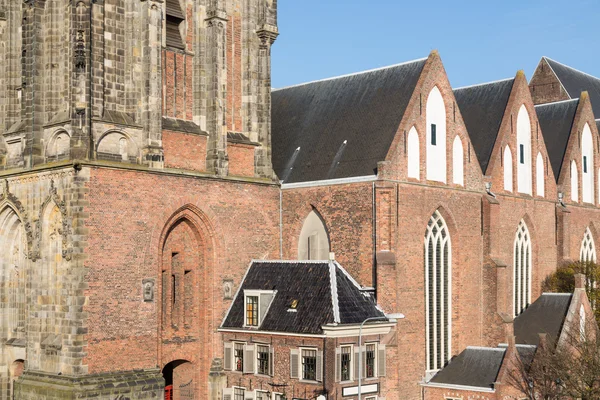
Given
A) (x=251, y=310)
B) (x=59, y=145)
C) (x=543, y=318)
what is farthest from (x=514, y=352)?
(x=59, y=145)

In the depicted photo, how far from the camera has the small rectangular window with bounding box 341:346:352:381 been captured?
128 feet

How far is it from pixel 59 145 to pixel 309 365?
15312 mm

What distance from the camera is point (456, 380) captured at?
44.0 m

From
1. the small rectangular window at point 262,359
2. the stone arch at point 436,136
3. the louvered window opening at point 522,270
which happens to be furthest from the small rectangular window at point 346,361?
the louvered window opening at point 522,270

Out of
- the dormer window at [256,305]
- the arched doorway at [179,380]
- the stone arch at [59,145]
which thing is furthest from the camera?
the arched doorway at [179,380]

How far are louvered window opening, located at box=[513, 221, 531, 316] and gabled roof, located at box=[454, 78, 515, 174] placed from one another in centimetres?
587

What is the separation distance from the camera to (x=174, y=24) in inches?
1715

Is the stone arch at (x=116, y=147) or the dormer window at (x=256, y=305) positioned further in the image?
the dormer window at (x=256, y=305)

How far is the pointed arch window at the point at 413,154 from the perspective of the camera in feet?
148

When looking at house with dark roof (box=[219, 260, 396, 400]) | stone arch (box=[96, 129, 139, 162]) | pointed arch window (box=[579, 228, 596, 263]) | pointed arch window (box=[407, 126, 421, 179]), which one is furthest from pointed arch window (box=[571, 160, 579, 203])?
stone arch (box=[96, 129, 139, 162])

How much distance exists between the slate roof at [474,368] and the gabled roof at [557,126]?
2038 centimetres

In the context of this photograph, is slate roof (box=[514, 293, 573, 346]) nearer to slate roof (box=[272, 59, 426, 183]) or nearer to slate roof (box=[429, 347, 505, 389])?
slate roof (box=[429, 347, 505, 389])

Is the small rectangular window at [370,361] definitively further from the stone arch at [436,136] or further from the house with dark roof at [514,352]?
the stone arch at [436,136]

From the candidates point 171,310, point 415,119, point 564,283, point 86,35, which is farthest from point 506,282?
point 86,35
